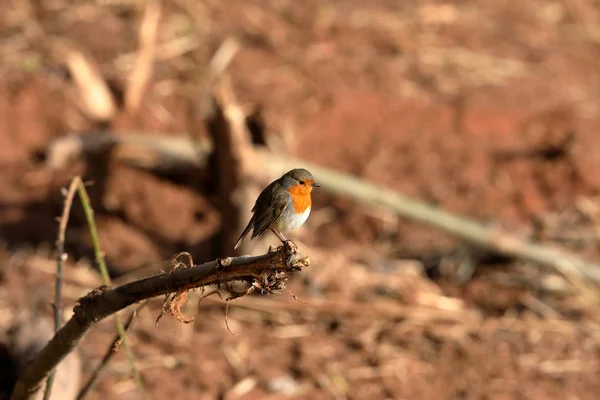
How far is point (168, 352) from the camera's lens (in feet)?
18.7

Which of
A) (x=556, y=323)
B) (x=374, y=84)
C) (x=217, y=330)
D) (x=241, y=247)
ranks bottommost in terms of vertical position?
(x=556, y=323)

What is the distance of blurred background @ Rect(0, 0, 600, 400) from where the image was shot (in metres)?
5.88

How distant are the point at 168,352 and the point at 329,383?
1043 mm

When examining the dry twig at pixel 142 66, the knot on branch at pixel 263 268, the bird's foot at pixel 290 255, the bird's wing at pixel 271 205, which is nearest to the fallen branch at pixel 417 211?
the dry twig at pixel 142 66

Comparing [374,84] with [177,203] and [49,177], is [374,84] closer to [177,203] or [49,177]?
[177,203]

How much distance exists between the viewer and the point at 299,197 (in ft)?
10.6

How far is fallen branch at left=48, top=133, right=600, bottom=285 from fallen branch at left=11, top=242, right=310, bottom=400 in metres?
3.14

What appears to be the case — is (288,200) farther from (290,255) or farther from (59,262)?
(59,262)

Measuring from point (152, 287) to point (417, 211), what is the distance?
4.21 m

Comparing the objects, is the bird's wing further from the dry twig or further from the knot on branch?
the dry twig

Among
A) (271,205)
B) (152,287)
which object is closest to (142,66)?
(271,205)

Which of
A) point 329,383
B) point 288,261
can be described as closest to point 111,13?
point 329,383

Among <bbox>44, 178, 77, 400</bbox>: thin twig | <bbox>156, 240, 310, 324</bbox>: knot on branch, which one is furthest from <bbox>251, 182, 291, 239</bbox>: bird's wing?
<bbox>44, 178, 77, 400</bbox>: thin twig

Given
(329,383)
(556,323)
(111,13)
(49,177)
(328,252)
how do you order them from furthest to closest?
(111,13) → (49,177) → (328,252) → (556,323) → (329,383)
